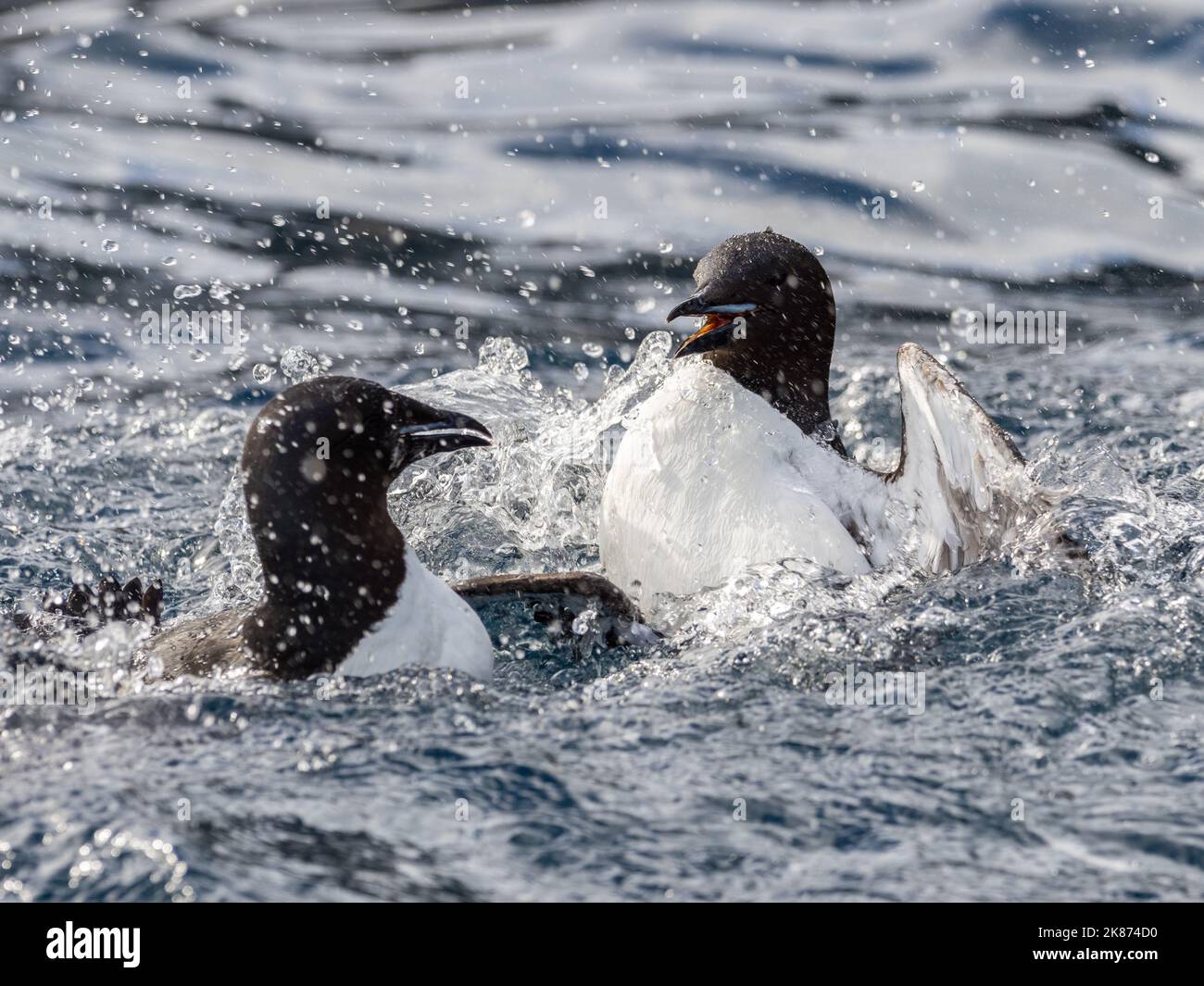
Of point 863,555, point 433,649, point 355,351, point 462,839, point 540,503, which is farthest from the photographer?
point 355,351

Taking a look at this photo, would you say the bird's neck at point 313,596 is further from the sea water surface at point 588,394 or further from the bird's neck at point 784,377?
the bird's neck at point 784,377

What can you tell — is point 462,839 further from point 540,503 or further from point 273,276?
point 273,276

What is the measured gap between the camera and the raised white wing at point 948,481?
5578 millimetres

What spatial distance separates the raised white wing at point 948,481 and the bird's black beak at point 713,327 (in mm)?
654

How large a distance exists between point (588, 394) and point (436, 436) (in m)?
4.30

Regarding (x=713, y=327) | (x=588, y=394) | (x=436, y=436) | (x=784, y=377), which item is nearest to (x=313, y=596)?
(x=436, y=436)

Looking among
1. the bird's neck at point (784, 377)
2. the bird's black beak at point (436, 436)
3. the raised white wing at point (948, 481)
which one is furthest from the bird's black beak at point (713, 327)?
the bird's black beak at point (436, 436)

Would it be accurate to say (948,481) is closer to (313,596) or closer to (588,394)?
(313,596)

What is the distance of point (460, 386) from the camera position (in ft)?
25.7

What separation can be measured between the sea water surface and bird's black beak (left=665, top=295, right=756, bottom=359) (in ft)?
2.88

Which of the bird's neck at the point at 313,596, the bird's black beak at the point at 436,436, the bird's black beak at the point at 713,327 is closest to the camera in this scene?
the bird's neck at the point at 313,596
